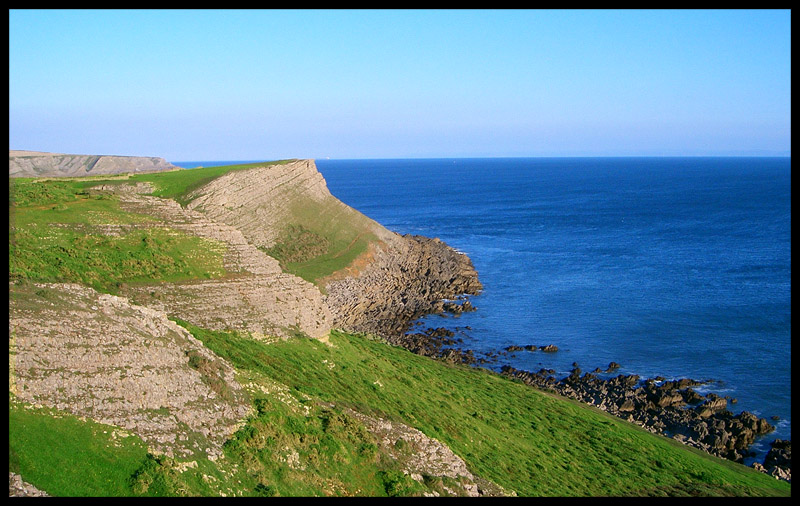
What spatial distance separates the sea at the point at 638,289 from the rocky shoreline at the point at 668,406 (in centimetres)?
81

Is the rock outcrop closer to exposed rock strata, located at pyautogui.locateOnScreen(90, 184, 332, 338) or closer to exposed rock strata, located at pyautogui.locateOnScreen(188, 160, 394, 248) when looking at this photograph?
exposed rock strata, located at pyautogui.locateOnScreen(90, 184, 332, 338)

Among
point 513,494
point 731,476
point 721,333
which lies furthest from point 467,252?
point 513,494

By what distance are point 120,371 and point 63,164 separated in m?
100

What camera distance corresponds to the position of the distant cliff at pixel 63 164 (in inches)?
3748

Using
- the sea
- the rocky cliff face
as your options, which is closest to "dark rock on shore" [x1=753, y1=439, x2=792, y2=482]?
the sea

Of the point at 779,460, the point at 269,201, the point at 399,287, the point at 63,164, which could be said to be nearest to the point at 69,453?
the point at 779,460

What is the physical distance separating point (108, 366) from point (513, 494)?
44.8 feet

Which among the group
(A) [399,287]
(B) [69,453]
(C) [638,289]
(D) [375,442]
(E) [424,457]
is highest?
(B) [69,453]

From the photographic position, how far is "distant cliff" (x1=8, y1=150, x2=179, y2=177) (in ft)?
312

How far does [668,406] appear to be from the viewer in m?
36.6

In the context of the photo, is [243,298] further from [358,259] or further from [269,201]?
[269,201]

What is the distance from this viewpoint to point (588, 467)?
27.5 m

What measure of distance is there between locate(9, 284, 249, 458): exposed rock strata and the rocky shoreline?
22307 mm

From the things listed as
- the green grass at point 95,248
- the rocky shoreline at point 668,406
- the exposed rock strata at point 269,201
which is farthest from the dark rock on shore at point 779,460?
the exposed rock strata at point 269,201
